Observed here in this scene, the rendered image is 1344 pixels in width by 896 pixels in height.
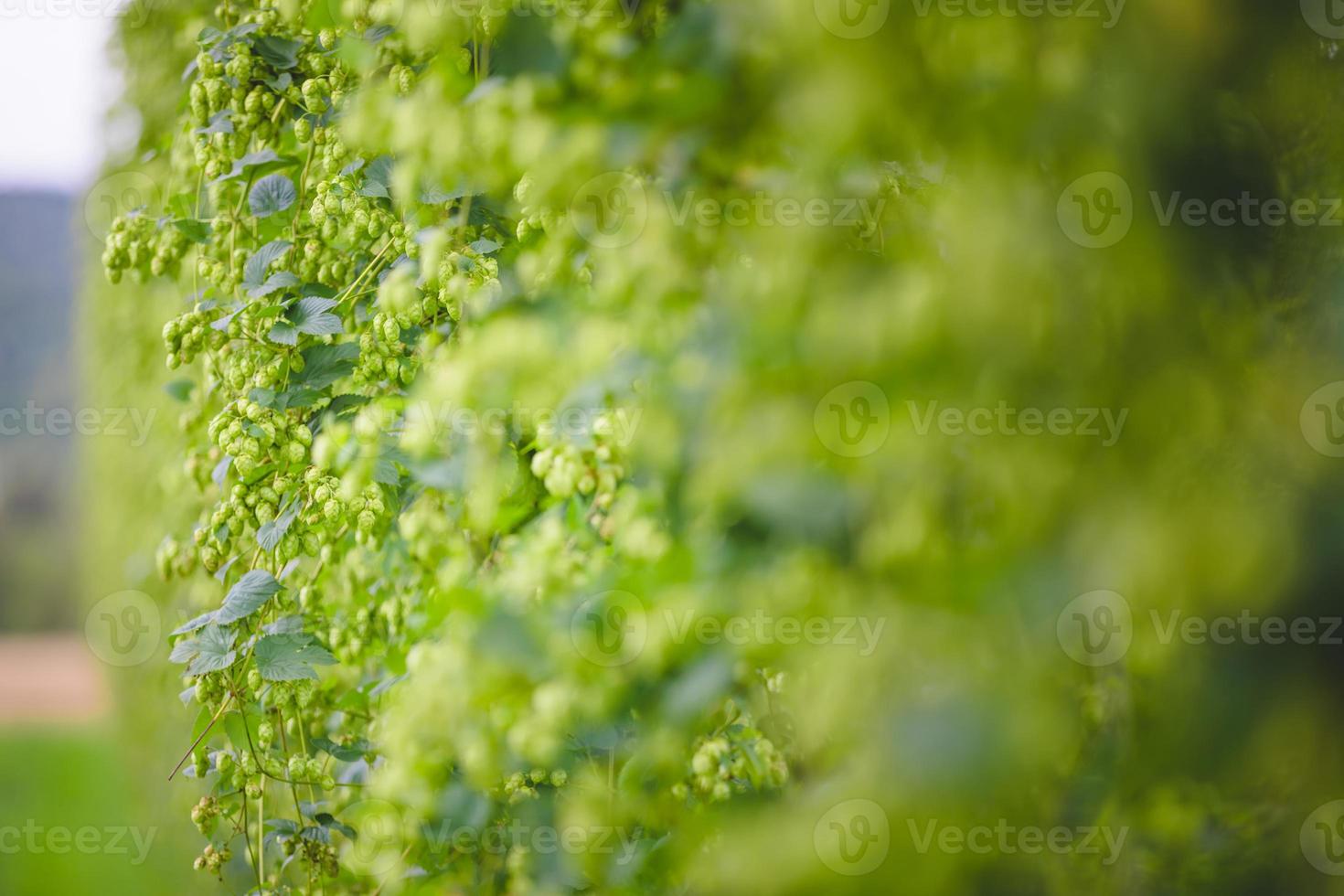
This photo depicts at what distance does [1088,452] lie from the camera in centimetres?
64

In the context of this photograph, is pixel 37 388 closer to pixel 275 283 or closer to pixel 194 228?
pixel 194 228

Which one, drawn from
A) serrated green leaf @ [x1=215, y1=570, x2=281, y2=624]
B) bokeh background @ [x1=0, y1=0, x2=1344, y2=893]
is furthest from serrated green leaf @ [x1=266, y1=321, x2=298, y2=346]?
bokeh background @ [x1=0, y1=0, x2=1344, y2=893]

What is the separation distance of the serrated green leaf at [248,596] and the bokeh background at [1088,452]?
1.08 m

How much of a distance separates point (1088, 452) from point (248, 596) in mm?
1325

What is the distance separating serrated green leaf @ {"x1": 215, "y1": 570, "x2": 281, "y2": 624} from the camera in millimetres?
1530

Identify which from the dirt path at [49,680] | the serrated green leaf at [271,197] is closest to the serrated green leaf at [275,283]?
the serrated green leaf at [271,197]

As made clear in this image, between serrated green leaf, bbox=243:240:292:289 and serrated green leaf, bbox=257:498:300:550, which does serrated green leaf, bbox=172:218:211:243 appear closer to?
serrated green leaf, bbox=243:240:292:289

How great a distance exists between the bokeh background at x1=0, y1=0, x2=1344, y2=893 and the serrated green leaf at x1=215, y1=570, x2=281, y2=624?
42.6 inches

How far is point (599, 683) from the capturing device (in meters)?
0.78

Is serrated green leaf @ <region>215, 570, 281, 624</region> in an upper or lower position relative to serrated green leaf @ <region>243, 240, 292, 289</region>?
lower

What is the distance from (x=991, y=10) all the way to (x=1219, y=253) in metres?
0.23

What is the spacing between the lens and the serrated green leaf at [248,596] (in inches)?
60.2

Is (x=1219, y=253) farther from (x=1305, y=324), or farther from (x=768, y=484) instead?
(x=768, y=484)

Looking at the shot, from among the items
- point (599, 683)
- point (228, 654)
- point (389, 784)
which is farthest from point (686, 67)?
point (228, 654)
